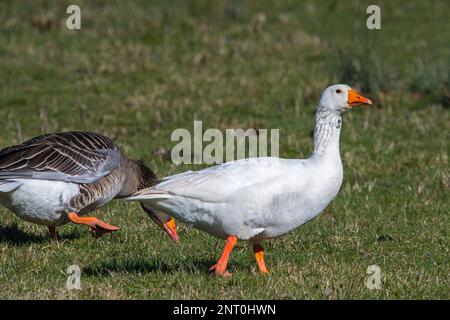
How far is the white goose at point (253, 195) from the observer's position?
688cm

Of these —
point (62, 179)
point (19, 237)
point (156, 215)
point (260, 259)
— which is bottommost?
point (19, 237)

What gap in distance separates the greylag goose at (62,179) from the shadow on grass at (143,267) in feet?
1.91

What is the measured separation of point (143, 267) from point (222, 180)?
43.3 inches

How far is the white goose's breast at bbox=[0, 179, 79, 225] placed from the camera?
8016 millimetres

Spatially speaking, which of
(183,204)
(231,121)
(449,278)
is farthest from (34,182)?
(231,121)

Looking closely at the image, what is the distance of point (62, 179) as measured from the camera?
8188 millimetres

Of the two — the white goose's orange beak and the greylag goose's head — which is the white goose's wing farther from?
the white goose's orange beak

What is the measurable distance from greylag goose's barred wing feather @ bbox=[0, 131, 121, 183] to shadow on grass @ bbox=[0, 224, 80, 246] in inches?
31.4

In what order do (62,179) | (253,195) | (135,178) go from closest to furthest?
(253,195)
(62,179)
(135,178)

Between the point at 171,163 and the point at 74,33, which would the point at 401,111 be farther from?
the point at 74,33

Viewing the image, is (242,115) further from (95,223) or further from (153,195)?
(153,195)

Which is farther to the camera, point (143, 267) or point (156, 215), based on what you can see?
point (156, 215)

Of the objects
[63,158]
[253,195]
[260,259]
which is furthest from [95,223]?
[253,195]

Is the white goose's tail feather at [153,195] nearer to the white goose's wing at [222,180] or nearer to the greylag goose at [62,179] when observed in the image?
the white goose's wing at [222,180]
